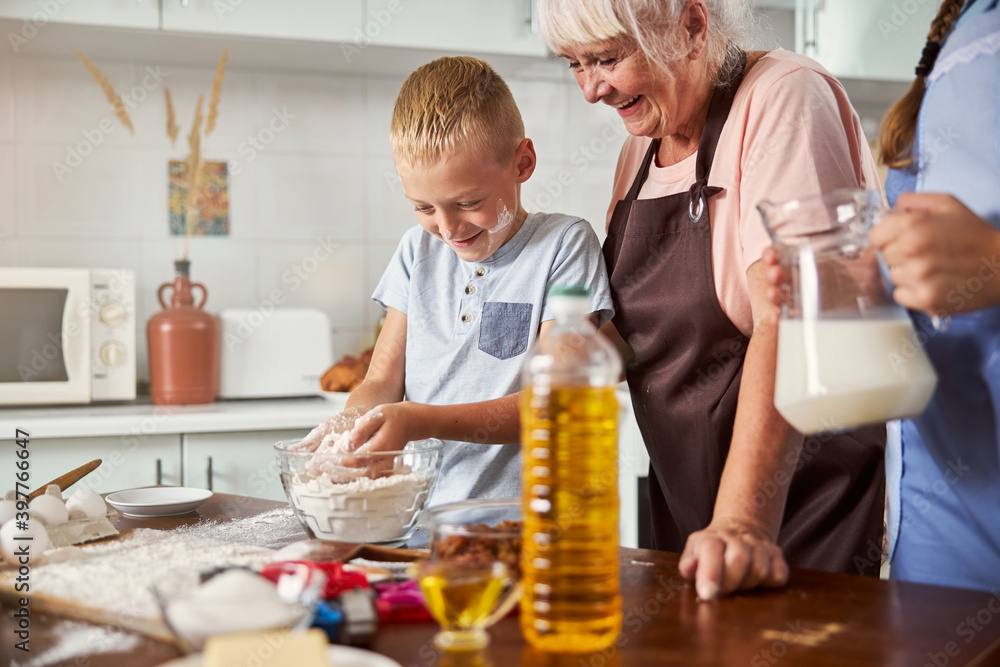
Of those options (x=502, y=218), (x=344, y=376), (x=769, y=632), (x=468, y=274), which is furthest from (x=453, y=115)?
(x=344, y=376)

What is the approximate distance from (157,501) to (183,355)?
120 cm

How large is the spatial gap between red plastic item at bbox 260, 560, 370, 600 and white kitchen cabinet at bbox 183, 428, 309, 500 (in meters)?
1.39

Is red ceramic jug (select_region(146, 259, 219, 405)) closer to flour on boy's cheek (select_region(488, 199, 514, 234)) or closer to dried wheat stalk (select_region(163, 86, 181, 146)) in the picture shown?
dried wheat stalk (select_region(163, 86, 181, 146))

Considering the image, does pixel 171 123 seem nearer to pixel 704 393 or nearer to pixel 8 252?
pixel 8 252

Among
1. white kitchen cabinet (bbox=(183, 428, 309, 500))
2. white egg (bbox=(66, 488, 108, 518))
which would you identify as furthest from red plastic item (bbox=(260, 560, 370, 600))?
white kitchen cabinet (bbox=(183, 428, 309, 500))

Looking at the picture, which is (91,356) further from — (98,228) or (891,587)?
(891,587)

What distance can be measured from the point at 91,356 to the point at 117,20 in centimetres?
84

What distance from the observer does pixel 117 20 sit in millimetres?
2186

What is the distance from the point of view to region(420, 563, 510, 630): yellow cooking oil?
0.63 metres

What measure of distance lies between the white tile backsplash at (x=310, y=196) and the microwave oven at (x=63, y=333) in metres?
0.56

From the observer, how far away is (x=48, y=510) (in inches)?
37.4

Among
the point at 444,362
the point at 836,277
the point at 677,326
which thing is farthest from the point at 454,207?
the point at 836,277

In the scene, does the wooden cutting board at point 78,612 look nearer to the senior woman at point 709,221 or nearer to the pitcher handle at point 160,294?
the senior woman at point 709,221

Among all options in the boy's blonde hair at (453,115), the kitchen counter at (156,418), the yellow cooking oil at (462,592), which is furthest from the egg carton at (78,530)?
the kitchen counter at (156,418)
